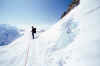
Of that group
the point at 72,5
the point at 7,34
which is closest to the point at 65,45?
the point at 72,5

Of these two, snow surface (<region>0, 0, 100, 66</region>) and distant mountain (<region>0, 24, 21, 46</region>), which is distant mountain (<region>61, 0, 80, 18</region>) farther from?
distant mountain (<region>0, 24, 21, 46</region>)

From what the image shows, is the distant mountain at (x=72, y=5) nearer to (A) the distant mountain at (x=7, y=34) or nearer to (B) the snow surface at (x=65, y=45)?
(B) the snow surface at (x=65, y=45)

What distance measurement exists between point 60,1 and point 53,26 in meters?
0.55

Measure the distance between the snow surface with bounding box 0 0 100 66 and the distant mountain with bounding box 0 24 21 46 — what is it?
0.36 ft

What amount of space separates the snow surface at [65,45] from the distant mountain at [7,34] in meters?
0.11

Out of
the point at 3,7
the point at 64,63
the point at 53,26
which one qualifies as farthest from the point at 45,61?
the point at 3,7

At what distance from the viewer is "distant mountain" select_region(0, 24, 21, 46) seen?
1.86 metres

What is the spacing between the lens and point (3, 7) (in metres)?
1.93

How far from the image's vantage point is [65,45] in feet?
5.86

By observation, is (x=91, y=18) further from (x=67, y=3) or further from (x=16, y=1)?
(x=16, y=1)

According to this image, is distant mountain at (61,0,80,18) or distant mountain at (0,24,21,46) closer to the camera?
distant mountain at (0,24,21,46)

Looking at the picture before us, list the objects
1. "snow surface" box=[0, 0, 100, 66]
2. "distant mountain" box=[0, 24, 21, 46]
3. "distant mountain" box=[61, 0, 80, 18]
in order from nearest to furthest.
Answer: "snow surface" box=[0, 0, 100, 66], "distant mountain" box=[0, 24, 21, 46], "distant mountain" box=[61, 0, 80, 18]

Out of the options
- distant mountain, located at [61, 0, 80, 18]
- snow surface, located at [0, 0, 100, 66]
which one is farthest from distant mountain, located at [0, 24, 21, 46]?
distant mountain, located at [61, 0, 80, 18]

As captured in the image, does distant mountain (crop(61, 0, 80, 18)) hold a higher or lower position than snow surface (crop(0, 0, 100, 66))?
higher
